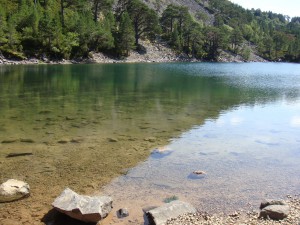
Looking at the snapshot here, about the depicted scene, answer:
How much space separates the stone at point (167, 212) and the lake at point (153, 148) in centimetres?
73

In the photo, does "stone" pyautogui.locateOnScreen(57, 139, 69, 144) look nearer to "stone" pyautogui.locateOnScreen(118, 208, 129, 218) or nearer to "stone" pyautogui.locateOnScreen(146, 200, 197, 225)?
"stone" pyautogui.locateOnScreen(118, 208, 129, 218)

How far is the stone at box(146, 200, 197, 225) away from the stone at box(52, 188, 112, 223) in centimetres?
132

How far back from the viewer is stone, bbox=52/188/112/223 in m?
9.11

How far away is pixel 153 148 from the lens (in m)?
16.8

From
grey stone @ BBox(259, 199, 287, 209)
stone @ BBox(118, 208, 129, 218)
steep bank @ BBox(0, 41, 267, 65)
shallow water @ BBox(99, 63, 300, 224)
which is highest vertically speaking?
Answer: steep bank @ BBox(0, 41, 267, 65)

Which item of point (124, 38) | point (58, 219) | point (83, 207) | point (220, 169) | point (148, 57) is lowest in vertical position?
point (58, 219)

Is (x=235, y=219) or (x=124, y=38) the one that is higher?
(x=124, y=38)

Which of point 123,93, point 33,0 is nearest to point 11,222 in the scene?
point 123,93

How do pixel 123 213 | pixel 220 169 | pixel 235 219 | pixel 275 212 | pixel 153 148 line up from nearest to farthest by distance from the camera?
1. pixel 275 212
2. pixel 235 219
3. pixel 123 213
4. pixel 220 169
5. pixel 153 148

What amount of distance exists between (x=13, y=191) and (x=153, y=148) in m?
7.66

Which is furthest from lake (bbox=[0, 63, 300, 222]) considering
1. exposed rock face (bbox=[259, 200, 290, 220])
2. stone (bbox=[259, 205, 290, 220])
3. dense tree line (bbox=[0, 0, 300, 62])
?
dense tree line (bbox=[0, 0, 300, 62])

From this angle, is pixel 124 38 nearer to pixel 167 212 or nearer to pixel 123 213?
pixel 123 213

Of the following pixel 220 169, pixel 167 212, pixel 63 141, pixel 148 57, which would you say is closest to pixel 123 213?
pixel 167 212

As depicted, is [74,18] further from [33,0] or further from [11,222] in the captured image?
[11,222]
